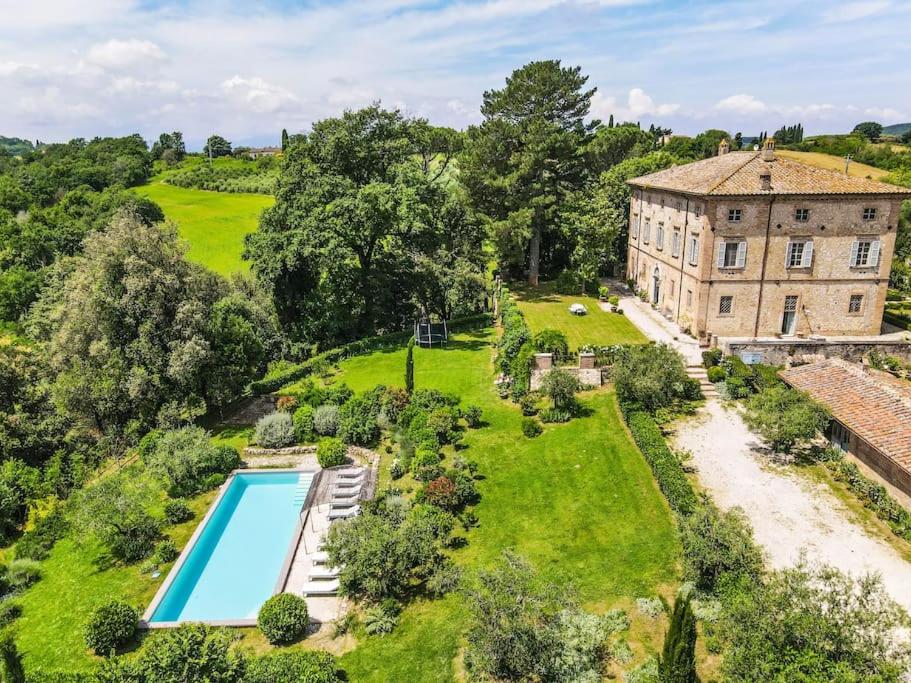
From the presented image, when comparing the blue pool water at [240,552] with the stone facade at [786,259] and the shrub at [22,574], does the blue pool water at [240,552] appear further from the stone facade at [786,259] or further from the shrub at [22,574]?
the stone facade at [786,259]

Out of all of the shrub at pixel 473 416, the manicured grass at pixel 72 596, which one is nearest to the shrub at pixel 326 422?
the shrub at pixel 473 416

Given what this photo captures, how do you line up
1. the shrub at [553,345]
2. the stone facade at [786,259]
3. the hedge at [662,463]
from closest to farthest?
the hedge at [662,463]
the shrub at [553,345]
the stone facade at [786,259]

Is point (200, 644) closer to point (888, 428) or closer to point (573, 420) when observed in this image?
point (573, 420)

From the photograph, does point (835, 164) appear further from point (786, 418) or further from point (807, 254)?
point (786, 418)

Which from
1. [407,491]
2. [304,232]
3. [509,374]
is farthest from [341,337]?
[407,491]

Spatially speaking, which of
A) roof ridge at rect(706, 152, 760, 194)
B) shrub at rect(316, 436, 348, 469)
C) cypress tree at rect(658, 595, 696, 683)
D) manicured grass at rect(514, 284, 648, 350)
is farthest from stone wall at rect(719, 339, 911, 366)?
cypress tree at rect(658, 595, 696, 683)

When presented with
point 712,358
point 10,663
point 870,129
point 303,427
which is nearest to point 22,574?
point 10,663
